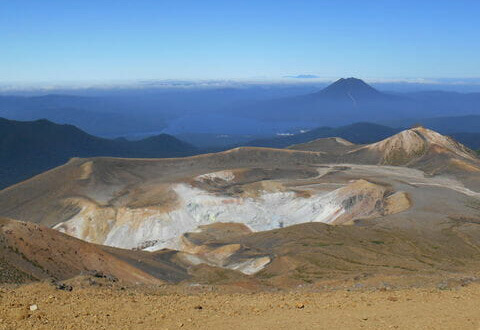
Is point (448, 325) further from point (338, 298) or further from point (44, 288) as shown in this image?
point (44, 288)

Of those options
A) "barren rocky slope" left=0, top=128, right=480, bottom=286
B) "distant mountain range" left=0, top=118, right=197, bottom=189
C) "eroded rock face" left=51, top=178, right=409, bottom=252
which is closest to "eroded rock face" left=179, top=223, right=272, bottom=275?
"barren rocky slope" left=0, top=128, right=480, bottom=286

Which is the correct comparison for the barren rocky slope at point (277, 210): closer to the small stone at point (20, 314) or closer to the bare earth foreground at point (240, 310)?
the bare earth foreground at point (240, 310)

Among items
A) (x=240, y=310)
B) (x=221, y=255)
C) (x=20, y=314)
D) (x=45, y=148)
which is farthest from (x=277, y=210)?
(x=45, y=148)

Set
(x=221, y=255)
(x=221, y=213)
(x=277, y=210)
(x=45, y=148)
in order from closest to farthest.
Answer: (x=221, y=255), (x=277, y=210), (x=221, y=213), (x=45, y=148)

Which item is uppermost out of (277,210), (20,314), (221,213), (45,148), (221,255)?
(20,314)

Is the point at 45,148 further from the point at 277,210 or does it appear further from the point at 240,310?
the point at 240,310

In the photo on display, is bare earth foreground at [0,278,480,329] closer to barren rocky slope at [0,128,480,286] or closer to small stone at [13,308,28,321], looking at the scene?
small stone at [13,308,28,321]

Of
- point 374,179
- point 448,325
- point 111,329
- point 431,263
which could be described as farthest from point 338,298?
point 374,179
